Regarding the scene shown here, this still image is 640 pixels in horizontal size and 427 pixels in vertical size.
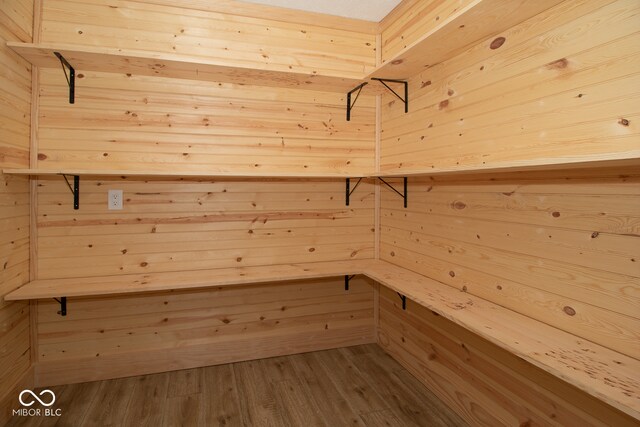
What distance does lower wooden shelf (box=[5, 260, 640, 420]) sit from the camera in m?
1.01

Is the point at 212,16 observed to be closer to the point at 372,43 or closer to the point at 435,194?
the point at 372,43

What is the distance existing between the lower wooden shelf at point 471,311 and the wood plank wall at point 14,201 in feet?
0.47

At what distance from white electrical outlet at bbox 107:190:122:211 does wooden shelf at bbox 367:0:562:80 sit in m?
1.70

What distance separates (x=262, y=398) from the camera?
2051 mm

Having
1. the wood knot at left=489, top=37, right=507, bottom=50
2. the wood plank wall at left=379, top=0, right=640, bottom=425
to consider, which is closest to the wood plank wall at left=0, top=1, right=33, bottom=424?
the wood plank wall at left=379, top=0, right=640, bottom=425

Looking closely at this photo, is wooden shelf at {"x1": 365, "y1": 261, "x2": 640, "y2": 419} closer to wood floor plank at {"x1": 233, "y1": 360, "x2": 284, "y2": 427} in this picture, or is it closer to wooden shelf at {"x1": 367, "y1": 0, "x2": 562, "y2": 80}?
wood floor plank at {"x1": 233, "y1": 360, "x2": 284, "y2": 427}

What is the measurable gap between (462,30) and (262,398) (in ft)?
7.01

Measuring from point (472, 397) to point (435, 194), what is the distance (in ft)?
3.51

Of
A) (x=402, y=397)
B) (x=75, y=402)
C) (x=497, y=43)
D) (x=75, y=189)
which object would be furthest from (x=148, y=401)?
(x=497, y=43)

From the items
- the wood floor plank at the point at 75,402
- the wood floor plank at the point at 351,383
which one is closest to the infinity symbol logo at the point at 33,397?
the wood floor plank at the point at 75,402

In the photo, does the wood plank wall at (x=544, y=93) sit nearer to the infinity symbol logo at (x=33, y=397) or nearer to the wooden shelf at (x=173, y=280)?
the wooden shelf at (x=173, y=280)

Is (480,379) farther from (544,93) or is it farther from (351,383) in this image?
(544,93)

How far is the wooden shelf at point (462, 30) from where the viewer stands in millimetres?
1373

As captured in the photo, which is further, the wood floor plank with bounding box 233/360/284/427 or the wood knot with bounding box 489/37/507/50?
the wood floor plank with bounding box 233/360/284/427
